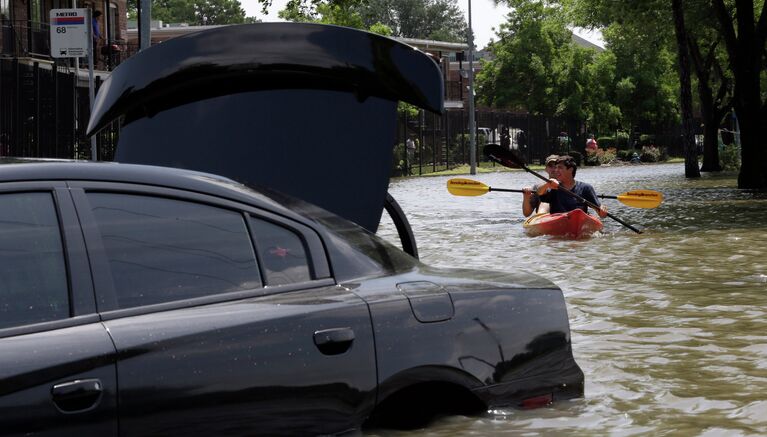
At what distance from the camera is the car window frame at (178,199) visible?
408cm

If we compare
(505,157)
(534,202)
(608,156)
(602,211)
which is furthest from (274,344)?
(608,156)

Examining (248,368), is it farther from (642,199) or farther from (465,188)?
(465,188)

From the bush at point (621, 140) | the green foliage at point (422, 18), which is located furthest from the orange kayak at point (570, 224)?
the green foliage at point (422, 18)

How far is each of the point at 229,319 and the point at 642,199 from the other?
15230mm

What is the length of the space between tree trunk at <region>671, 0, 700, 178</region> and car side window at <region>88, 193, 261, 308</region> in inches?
1399

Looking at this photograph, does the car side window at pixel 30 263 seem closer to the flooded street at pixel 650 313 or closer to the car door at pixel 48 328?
the car door at pixel 48 328

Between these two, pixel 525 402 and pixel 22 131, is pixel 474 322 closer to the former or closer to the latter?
pixel 525 402

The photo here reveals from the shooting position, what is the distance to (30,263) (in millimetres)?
4004

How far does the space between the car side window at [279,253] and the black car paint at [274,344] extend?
46mm

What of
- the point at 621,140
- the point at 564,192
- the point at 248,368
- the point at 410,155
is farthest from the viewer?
the point at 621,140

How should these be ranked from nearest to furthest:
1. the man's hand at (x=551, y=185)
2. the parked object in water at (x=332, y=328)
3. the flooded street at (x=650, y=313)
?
the parked object in water at (x=332, y=328), the flooded street at (x=650, y=313), the man's hand at (x=551, y=185)

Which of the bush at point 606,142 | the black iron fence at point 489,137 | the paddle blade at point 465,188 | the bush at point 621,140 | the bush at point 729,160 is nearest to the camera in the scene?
the paddle blade at point 465,188

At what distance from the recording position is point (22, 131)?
21.2 metres

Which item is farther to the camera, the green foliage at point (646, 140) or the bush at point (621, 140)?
the green foliage at point (646, 140)
